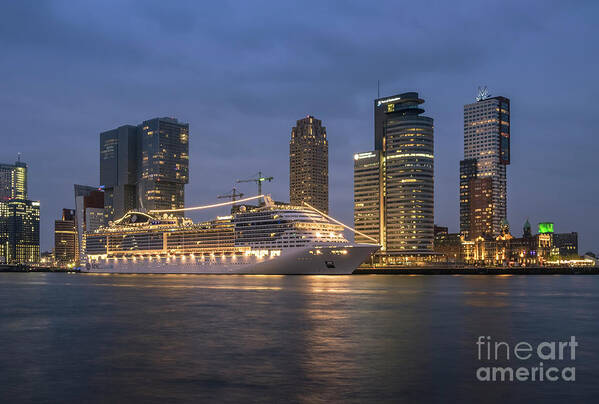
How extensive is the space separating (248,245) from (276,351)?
110 metres

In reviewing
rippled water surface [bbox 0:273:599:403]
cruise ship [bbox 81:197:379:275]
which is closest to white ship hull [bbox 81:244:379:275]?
cruise ship [bbox 81:197:379:275]

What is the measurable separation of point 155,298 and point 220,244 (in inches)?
3050

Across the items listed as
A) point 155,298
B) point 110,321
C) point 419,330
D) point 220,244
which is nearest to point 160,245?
point 220,244

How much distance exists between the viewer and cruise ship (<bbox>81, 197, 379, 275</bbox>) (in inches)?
5344

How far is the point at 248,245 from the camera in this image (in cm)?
14438

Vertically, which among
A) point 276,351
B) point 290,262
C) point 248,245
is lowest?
point 276,351

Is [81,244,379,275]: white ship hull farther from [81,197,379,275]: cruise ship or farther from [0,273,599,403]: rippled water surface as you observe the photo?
[0,273,599,403]: rippled water surface

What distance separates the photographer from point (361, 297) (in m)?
75.2

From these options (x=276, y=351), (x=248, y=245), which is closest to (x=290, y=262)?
(x=248, y=245)

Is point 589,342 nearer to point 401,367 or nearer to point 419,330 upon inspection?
point 419,330

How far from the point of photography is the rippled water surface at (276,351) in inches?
961

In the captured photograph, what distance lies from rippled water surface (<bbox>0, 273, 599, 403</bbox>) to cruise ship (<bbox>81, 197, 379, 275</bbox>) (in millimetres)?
70267

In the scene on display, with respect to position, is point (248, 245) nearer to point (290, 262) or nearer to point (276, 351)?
point (290, 262)

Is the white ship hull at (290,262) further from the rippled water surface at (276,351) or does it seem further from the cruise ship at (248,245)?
the rippled water surface at (276,351)
